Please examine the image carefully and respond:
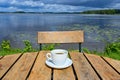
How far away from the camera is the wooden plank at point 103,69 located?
1.70 meters

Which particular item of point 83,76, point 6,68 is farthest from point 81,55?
point 6,68

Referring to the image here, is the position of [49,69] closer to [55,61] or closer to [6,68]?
[55,61]

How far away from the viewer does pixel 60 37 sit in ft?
10.8

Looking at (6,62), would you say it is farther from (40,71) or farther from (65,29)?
(65,29)

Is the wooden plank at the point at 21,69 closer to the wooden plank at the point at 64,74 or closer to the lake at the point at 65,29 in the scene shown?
A: the wooden plank at the point at 64,74

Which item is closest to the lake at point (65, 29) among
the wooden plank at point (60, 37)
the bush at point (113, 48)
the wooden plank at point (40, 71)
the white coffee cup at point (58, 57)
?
the bush at point (113, 48)

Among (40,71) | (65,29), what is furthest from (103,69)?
(65,29)

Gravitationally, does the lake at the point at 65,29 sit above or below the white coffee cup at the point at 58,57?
below

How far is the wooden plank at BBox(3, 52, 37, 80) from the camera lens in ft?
5.52

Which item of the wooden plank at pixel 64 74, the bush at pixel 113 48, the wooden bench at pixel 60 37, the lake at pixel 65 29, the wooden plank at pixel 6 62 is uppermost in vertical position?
the wooden bench at pixel 60 37

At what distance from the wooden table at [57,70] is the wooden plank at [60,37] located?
0.97 m

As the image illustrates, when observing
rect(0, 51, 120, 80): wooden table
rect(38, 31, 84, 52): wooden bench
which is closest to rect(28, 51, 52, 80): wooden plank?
rect(0, 51, 120, 80): wooden table

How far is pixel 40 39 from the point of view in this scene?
3232 millimetres

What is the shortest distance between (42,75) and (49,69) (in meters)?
0.15
